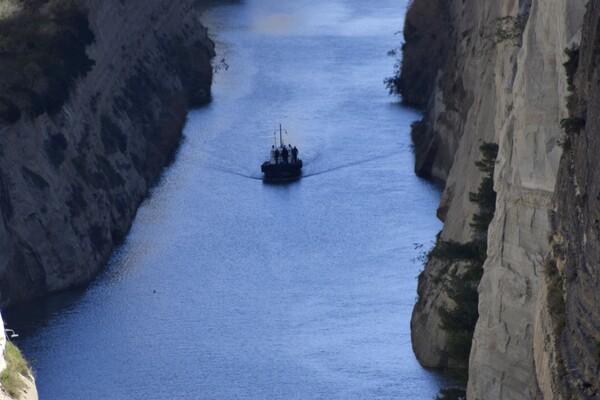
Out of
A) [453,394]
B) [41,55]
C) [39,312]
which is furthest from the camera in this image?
[41,55]

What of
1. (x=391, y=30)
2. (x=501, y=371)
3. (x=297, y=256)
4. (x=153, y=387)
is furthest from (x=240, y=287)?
(x=391, y=30)

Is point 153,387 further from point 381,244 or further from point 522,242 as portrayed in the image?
point 522,242

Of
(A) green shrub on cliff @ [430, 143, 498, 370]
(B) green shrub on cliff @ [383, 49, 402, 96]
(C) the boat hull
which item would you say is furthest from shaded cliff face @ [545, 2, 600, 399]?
(B) green shrub on cliff @ [383, 49, 402, 96]

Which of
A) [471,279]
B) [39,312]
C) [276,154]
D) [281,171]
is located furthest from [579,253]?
[276,154]

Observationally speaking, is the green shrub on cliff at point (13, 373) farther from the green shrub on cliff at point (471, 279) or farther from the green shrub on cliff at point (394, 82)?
the green shrub on cliff at point (394, 82)

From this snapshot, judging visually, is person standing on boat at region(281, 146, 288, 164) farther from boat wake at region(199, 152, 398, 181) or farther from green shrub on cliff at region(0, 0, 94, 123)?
green shrub on cliff at region(0, 0, 94, 123)

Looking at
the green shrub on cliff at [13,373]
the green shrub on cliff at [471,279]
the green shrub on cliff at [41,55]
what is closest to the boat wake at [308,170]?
the green shrub on cliff at [41,55]

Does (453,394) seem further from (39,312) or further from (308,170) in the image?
(308,170)
